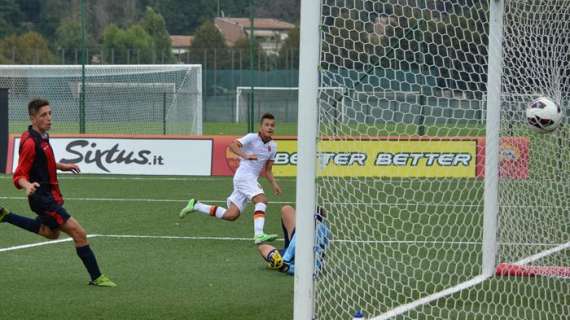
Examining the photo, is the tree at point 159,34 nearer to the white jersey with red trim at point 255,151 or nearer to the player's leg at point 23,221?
the white jersey with red trim at point 255,151

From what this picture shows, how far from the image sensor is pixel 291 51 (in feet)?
137

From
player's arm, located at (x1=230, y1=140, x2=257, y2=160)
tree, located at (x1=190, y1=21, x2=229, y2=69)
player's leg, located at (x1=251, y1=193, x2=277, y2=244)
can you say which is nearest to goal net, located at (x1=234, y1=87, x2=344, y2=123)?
tree, located at (x1=190, y1=21, x2=229, y2=69)

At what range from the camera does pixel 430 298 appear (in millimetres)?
8484

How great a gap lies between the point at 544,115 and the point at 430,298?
1.70 m

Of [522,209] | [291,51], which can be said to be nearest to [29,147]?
[522,209]

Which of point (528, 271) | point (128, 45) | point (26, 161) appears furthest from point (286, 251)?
point (128, 45)

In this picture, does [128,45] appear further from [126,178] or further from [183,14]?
[126,178]

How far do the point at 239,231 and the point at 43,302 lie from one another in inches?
200

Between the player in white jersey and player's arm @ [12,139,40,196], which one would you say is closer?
player's arm @ [12,139,40,196]

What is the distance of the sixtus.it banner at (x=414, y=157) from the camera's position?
8.16 m

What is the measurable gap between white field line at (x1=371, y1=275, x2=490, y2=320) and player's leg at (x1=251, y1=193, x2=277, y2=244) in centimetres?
279

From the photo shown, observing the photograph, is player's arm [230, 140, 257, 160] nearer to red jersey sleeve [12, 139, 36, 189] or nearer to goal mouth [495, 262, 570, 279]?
red jersey sleeve [12, 139, 36, 189]

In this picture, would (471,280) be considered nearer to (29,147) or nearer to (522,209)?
(522,209)

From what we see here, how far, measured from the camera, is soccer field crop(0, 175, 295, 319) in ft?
27.4
